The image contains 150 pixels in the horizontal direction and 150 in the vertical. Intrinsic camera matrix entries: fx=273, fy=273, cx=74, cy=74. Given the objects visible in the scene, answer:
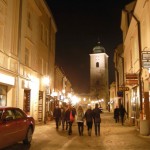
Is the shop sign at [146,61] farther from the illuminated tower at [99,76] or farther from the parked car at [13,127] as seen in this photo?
the illuminated tower at [99,76]

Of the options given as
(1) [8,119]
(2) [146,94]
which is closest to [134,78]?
(2) [146,94]

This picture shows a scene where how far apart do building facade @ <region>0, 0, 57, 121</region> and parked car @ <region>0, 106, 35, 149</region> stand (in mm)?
5129

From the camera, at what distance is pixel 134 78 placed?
20844 millimetres

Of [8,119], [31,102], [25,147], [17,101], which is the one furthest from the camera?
[31,102]

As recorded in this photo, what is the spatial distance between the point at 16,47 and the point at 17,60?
36.9 inches

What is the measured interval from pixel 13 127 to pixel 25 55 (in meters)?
12.5

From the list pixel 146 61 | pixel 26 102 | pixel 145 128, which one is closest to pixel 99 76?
pixel 26 102

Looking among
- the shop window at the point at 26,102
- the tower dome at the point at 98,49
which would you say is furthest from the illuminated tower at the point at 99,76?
the shop window at the point at 26,102

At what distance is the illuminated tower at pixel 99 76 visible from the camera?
88800mm

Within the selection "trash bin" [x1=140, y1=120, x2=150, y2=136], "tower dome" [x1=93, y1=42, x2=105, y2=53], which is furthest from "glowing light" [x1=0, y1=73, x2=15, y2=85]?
"tower dome" [x1=93, y1=42, x2=105, y2=53]

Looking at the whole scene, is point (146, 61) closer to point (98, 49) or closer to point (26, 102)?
point (26, 102)

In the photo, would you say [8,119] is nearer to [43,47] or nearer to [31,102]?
[31,102]

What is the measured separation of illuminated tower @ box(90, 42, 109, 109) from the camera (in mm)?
88800

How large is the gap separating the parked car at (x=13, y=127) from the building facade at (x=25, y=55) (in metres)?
5.13
